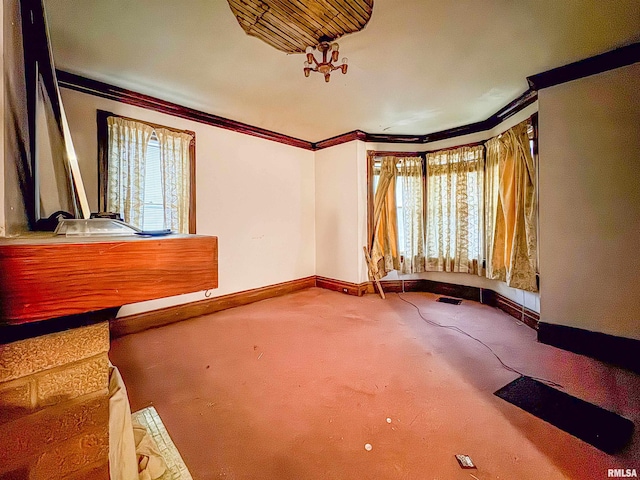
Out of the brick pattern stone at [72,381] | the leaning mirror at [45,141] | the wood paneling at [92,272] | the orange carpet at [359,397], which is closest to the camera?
the wood paneling at [92,272]

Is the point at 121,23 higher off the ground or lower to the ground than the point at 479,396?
higher

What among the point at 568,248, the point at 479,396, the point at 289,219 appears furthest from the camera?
the point at 289,219

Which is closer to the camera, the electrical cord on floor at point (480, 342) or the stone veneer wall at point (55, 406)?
the stone veneer wall at point (55, 406)

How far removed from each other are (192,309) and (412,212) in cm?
343

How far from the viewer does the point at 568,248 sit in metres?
2.39

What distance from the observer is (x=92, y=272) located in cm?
39

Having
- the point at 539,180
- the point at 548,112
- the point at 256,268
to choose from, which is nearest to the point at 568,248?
the point at 539,180

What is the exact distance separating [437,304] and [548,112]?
2.49 meters

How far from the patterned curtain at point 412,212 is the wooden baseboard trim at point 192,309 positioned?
1.86 m

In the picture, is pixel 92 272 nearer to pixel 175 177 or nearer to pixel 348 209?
pixel 175 177

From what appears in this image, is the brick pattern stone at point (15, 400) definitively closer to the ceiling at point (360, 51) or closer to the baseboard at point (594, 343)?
the ceiling at point (360, 51)

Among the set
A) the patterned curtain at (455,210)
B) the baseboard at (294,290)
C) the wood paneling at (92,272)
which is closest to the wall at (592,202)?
the baseboard at (294,290)

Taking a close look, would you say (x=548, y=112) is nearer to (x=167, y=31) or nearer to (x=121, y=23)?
(x=167, y=31)

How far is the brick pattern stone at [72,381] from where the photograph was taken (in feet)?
1.46
